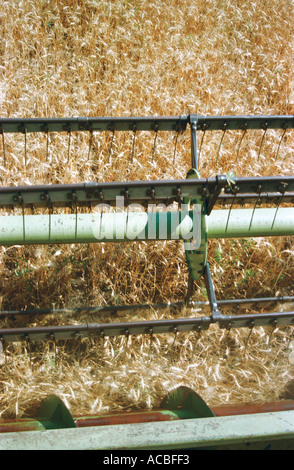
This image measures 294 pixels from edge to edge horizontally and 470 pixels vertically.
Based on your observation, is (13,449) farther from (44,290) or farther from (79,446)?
(44,290)

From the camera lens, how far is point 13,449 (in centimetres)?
159

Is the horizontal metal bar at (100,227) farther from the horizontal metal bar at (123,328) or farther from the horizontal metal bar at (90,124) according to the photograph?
the horizontal metal bar at (90,124)

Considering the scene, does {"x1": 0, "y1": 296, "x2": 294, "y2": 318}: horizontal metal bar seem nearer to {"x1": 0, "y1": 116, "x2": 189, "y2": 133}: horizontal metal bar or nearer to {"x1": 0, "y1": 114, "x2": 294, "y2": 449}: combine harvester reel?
{"x1": 0, "y1": 114, "x2": 294, "y2": 449}: combine harvester reel

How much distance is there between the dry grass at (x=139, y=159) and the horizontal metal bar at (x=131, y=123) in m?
0.20

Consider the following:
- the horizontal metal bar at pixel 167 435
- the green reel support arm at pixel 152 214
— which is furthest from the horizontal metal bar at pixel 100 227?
the horizontal metal bar at pixel 167 435

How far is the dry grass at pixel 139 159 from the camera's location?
278 cm

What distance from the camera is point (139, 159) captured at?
353 cm

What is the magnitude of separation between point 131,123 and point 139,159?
0.89 m

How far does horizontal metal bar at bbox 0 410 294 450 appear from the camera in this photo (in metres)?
1.60

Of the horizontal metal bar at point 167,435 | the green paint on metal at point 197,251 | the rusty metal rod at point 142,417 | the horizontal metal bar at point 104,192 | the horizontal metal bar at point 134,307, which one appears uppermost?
the horizontal metal bar at point 104,192

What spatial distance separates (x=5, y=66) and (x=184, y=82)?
162cm

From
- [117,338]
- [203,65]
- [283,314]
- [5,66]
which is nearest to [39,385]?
[117,338]

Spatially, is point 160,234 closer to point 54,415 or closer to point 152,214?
point 152,214

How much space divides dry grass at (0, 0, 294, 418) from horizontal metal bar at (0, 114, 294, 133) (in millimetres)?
197
